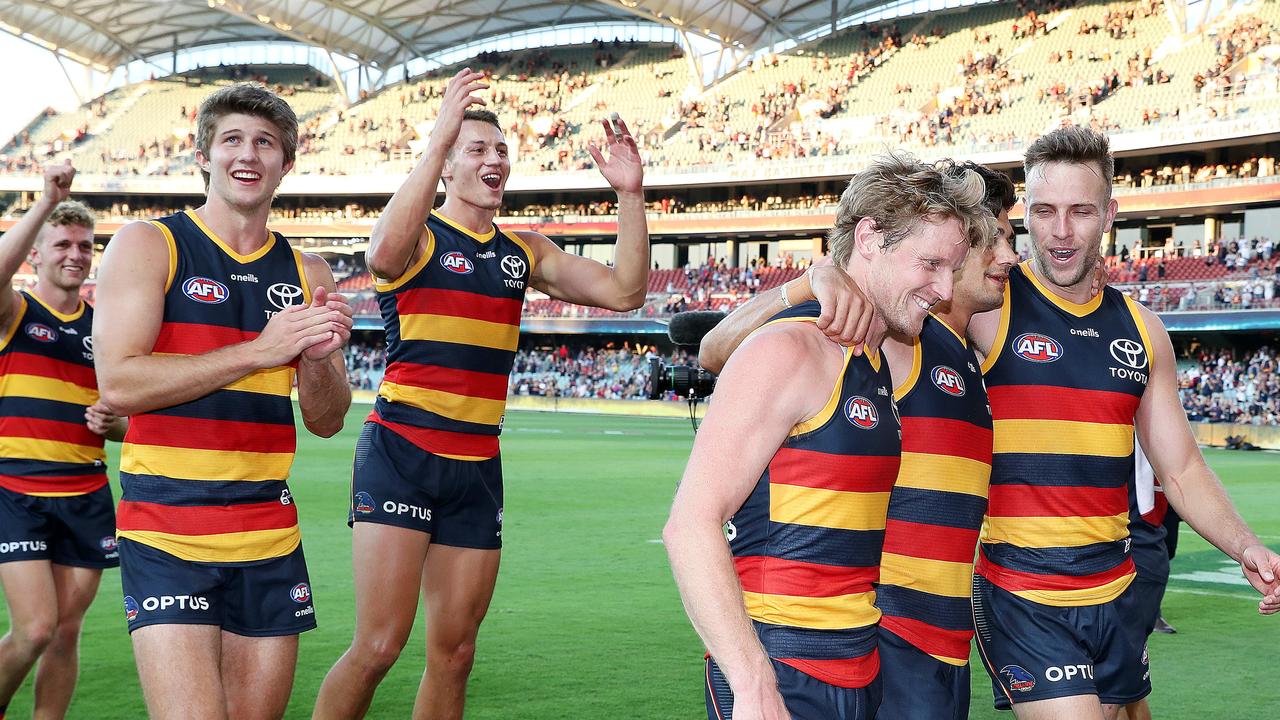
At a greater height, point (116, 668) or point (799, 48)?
point (799, 48)

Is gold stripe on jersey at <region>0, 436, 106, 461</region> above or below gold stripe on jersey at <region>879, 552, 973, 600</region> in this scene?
above

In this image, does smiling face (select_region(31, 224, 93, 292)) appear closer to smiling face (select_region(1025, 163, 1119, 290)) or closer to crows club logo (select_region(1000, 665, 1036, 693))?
smiling face (select_region(1025, 163, 1119, 290))

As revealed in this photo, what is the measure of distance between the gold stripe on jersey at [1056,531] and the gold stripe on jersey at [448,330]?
2027 millimetres

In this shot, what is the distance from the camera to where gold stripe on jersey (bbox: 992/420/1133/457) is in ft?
13.4

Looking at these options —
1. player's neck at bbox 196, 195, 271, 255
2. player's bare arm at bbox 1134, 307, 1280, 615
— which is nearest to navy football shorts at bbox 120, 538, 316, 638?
player's neck at bbox 196, 195, 271, 255

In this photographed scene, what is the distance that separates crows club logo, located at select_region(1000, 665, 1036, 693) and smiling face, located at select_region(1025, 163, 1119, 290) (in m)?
1.29

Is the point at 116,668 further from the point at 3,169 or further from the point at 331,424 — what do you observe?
the point at 3,169

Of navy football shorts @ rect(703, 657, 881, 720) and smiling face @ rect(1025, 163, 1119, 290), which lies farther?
smiling face @ rect(1025, 163, 1119, 290)

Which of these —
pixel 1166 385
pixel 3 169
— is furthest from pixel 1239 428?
pixel 3 169

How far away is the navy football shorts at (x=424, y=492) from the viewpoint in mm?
4793

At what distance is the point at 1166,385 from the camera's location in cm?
428

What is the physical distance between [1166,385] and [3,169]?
71.3m

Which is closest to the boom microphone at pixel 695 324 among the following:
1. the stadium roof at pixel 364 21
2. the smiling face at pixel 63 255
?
the smiling face at pixel 63 255

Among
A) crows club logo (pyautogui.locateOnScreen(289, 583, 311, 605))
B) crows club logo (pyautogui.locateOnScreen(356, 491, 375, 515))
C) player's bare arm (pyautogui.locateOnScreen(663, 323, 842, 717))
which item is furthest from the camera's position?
crows club logo (pyautogui.locateOnScreen(356, 491, 375, 515))
